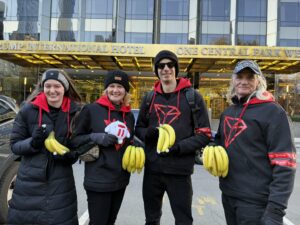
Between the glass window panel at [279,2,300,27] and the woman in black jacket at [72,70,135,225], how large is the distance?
37.6 metres

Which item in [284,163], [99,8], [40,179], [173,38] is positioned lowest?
[40,179]

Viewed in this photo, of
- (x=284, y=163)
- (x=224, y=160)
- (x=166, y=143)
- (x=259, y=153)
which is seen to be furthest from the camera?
(x=166, y=143)

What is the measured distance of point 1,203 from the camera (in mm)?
4301

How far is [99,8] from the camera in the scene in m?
38.0

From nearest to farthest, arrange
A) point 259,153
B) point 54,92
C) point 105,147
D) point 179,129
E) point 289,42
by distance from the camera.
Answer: point 259,153, point 54,92, point 105,147, point 179,129, point 289,42

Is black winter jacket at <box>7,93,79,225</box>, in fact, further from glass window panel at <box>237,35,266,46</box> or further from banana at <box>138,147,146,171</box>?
glass window panel at <box>237,35,266,46</box>

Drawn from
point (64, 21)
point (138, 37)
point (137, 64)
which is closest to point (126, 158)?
point (137, 64)

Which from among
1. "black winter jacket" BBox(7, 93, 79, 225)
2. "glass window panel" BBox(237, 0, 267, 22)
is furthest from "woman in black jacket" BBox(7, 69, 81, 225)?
"glass window panel" BBox(237, 0, 267, 22)

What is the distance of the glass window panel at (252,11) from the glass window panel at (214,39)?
2.56m

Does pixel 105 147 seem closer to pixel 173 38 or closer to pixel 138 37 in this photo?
pixel 173 38

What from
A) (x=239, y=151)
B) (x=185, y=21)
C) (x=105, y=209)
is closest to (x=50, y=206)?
(x=105, y=209)

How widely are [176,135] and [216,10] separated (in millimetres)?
36794

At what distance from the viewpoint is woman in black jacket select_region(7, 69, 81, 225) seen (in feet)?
9.60

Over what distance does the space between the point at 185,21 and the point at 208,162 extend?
1437 inches
